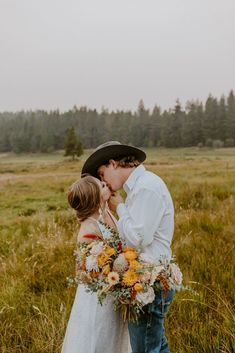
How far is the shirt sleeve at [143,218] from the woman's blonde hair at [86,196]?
22.0 inches

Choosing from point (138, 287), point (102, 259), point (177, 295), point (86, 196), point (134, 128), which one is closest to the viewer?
point (138, 287)

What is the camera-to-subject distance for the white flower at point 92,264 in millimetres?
2551

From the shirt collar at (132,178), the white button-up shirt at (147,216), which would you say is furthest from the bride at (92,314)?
the white button-up shirt at (147,216)

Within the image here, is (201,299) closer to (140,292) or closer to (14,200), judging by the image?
(140,292)

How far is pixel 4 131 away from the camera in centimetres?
11544

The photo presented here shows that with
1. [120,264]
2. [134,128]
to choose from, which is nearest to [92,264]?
[120,264]

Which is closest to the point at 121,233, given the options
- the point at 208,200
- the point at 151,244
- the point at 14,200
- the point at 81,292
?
the point at 151,244

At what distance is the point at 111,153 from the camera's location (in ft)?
9.77

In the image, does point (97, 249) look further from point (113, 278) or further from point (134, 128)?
point (134, 128)

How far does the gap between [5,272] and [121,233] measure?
→ 262cm

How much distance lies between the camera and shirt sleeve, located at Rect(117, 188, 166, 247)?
99.4 inches

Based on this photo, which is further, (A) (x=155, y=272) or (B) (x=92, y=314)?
(B) (x=92, y=314)

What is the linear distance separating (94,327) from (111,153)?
1218 millimetres

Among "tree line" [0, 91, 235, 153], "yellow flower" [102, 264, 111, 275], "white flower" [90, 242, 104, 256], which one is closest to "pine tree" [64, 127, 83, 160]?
"tree line" [0, 91, 235, 153]
